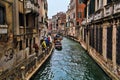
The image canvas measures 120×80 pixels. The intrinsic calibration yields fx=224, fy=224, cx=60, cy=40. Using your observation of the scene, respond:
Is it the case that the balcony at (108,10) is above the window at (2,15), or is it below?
above

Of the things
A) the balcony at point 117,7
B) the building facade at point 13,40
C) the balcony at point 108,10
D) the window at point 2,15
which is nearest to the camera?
the building facade at point 13,40

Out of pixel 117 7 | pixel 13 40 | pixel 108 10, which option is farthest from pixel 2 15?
pixel 108 10

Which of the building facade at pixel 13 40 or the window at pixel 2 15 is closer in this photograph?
the building facade at pixel 13 40

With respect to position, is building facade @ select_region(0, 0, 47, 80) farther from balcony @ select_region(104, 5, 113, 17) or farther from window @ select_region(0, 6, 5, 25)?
balcony @ select_region(104, 5, 113, 17)

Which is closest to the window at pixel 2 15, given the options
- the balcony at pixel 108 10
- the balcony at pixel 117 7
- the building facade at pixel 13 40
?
the building facade at pixel 13 40

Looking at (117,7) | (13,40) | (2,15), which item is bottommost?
(13,40)

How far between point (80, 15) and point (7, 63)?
48717 millimetres

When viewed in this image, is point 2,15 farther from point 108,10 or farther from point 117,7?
point 108,10

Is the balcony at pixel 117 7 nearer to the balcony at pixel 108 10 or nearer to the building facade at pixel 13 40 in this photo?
the balcony at pixel 108 10

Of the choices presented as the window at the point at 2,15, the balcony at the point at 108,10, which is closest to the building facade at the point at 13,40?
the window at the point at 2,15

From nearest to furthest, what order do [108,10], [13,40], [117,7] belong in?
1. [117,7]
2. [13,40]
3. [108,10]

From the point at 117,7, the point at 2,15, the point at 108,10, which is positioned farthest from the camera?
the point at 108,10

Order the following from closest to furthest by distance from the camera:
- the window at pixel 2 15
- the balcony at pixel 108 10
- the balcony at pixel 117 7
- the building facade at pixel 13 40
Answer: the building facade at pixel 13 40 < the balcony at pixel 117 7 < the window at pixel 2 15 < the balcony at pixel 108 10

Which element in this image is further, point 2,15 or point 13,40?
point 13,40
